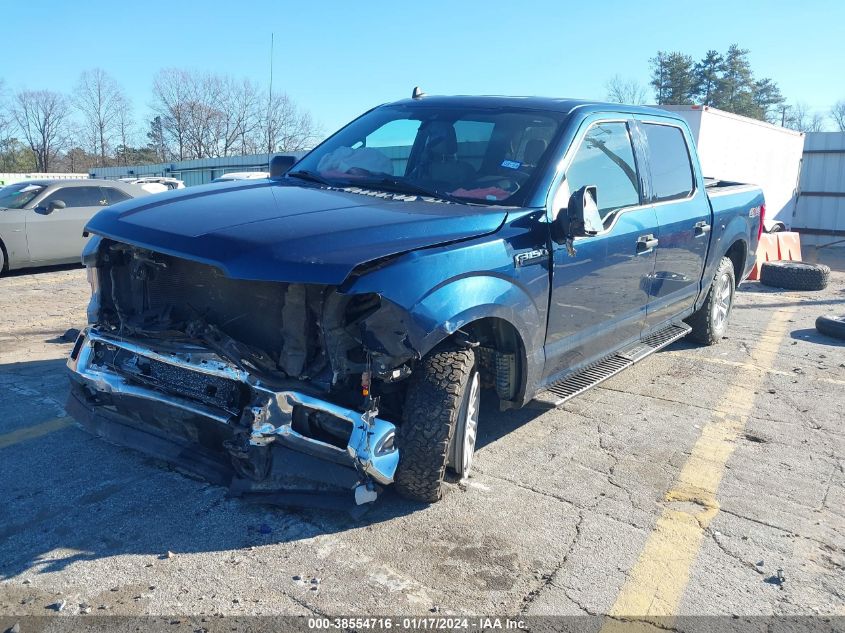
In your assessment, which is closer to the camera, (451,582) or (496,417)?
(451,582)

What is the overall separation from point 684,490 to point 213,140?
205 ft

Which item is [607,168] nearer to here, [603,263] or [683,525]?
[603,263]

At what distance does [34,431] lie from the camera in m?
4.18

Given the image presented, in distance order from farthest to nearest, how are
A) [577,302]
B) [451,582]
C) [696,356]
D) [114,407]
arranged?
[696,356] < [577,302] < [114,407] < [451,582]

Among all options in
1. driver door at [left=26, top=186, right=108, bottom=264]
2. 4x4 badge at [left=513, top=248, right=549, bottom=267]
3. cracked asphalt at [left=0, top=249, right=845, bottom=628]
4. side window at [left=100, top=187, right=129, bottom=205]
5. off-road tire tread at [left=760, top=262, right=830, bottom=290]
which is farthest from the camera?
side window at [left=100, top=187, right=129, bottom=205]

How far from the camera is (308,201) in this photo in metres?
3.63

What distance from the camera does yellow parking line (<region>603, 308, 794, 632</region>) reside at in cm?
284

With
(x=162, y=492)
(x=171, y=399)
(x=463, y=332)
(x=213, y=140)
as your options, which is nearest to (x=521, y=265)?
(x=463, y=332)

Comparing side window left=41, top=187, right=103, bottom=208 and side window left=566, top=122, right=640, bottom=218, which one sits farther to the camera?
side window left=41, top=187, right=103, bottom=208

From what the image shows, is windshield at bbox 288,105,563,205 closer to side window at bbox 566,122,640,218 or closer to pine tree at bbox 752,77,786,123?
side window at bbox 566,122,640,218

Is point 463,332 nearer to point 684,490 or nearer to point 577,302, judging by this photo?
point 577,302

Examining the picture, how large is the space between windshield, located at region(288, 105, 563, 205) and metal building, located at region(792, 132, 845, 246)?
56.9ft

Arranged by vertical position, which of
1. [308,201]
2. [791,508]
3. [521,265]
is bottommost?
[791,508]

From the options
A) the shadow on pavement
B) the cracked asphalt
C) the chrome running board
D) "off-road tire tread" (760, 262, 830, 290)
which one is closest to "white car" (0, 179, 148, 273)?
the shadow on pavement
